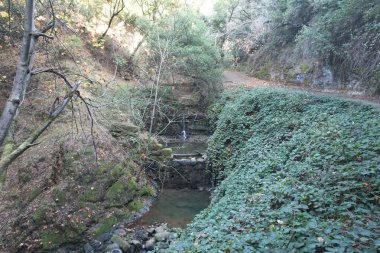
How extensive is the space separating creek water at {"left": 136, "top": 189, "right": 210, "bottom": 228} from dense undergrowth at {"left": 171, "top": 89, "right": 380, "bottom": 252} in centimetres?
126

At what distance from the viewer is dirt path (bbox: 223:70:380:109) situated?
10.3m

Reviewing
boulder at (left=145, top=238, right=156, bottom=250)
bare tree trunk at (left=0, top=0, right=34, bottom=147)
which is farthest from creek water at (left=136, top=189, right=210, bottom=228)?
bare tree trunk at (left=0, top=0, right=34, bottom=147)

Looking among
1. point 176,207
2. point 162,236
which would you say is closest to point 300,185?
point 162,236

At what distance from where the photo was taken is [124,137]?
11531 mm

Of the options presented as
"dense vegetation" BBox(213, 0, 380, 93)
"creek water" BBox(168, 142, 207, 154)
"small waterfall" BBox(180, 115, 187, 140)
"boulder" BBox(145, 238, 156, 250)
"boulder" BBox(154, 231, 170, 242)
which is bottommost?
"boulder" BBox(145, 238, 156, 250)

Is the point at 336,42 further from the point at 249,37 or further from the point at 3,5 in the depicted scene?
the point at 3,5

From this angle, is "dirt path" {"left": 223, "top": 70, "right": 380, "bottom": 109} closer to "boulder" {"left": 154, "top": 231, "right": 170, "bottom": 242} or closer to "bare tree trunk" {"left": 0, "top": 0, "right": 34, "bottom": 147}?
"boulder" {"left": 154, "top": 231, "right": 170, "bottom": 242}

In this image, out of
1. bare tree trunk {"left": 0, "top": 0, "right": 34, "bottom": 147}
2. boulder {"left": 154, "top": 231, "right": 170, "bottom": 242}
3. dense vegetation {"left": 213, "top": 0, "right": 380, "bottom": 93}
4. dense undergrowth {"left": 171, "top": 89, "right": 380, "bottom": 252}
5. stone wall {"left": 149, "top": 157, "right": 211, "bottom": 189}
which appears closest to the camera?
bare tree trunk {"left": 0, "top": 0, "right": 34, "bottom": 147}

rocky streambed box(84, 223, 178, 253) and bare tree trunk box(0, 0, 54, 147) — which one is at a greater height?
bare tree trunk box(0, 0, 54, 147)

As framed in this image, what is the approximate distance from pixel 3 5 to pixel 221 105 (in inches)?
435

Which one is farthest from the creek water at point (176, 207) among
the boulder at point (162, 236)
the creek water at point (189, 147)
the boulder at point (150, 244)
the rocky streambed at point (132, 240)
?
the creek water at point (189, 147)

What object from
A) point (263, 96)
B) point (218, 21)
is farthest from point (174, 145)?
point (218, 21)

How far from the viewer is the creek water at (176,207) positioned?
9.03m

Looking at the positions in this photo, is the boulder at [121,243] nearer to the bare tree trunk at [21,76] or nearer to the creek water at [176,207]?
the creek water at [176,207]
